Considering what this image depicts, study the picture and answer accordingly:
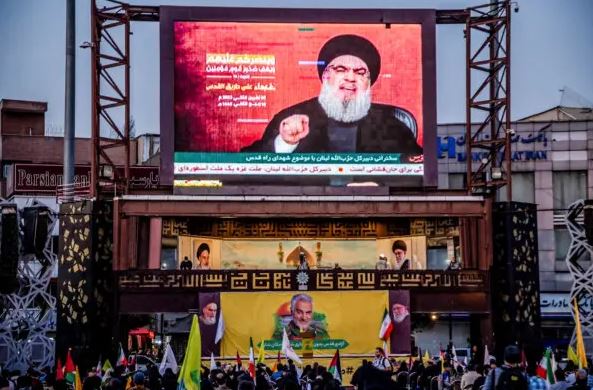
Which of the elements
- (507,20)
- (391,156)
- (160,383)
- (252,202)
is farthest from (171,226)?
(160,383)

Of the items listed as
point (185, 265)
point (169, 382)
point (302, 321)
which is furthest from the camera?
point (185, 265)

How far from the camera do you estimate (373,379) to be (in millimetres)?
9656

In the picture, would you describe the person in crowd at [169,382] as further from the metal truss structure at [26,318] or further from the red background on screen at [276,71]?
the red background on screen at [276,71]

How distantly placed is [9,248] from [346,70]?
1065 cm

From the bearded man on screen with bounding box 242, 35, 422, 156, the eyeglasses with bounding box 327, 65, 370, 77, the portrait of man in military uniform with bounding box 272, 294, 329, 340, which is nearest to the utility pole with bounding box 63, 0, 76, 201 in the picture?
the bearded man on screen with bounding box 242, 35, 422, 156

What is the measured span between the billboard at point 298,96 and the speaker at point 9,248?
4402mm

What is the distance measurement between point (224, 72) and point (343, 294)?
7.09 meters

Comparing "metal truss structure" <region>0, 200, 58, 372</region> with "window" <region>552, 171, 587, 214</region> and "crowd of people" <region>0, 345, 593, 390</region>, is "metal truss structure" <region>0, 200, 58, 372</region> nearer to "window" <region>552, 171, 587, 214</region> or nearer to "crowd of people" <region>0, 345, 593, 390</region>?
"crowd of people" <region>0, 345, 593, 390</region>

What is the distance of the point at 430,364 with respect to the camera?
90.7 feet

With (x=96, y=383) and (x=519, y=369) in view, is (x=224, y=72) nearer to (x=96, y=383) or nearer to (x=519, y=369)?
(x=96, y=383)

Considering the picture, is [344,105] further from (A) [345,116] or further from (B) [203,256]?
(B) [203,256]

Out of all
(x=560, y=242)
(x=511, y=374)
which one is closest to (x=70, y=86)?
(x=560, y=242)

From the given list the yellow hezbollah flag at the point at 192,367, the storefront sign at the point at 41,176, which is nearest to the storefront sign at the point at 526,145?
the storefront sign at the point at 41,176

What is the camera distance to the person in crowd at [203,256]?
126ft
